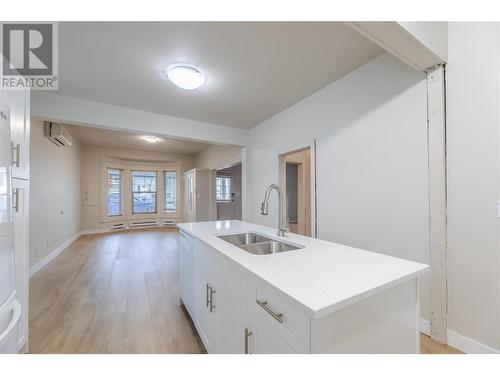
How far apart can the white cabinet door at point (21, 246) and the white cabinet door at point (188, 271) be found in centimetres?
117

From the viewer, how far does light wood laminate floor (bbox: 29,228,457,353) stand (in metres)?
1.68

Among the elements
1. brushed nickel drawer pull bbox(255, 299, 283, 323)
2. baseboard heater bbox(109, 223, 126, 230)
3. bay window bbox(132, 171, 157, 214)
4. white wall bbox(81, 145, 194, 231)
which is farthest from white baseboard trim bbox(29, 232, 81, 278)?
brushed nickel drawer pull bbox(255, 299, 283, 323)

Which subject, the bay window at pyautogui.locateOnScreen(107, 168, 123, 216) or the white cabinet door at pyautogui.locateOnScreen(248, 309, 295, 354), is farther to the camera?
the bay window at pyautogui.locateOnScreen(107, 168, 123, 216)

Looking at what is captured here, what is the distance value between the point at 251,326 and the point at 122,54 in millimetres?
2388

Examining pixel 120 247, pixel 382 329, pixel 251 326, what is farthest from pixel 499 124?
pixel 120 247

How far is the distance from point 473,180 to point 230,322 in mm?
1885

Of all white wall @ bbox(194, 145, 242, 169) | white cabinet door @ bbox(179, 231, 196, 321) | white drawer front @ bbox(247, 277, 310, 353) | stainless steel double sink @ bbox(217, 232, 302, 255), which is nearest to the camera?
white drawer front @ bbox(247, 277, 310, 353)

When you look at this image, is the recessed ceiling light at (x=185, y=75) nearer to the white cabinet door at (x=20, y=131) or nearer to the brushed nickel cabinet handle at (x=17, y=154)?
the white cabinet door at (x=20, y=131)

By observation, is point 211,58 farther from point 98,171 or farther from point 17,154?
point 98,171

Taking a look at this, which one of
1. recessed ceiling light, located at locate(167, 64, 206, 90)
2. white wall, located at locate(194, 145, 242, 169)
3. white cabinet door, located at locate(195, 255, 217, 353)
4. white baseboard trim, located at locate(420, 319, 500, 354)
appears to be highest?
recessed ceiling light, located at locate(167, 64, 206, 90)

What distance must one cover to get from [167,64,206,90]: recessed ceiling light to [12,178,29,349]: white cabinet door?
152 centimetres

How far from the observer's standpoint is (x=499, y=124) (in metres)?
1.37

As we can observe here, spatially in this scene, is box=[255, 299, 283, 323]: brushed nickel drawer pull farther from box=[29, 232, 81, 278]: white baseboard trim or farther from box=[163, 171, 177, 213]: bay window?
box=[163, 171, 177, 213]: bay window

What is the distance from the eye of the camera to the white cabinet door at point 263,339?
31.3 inches
